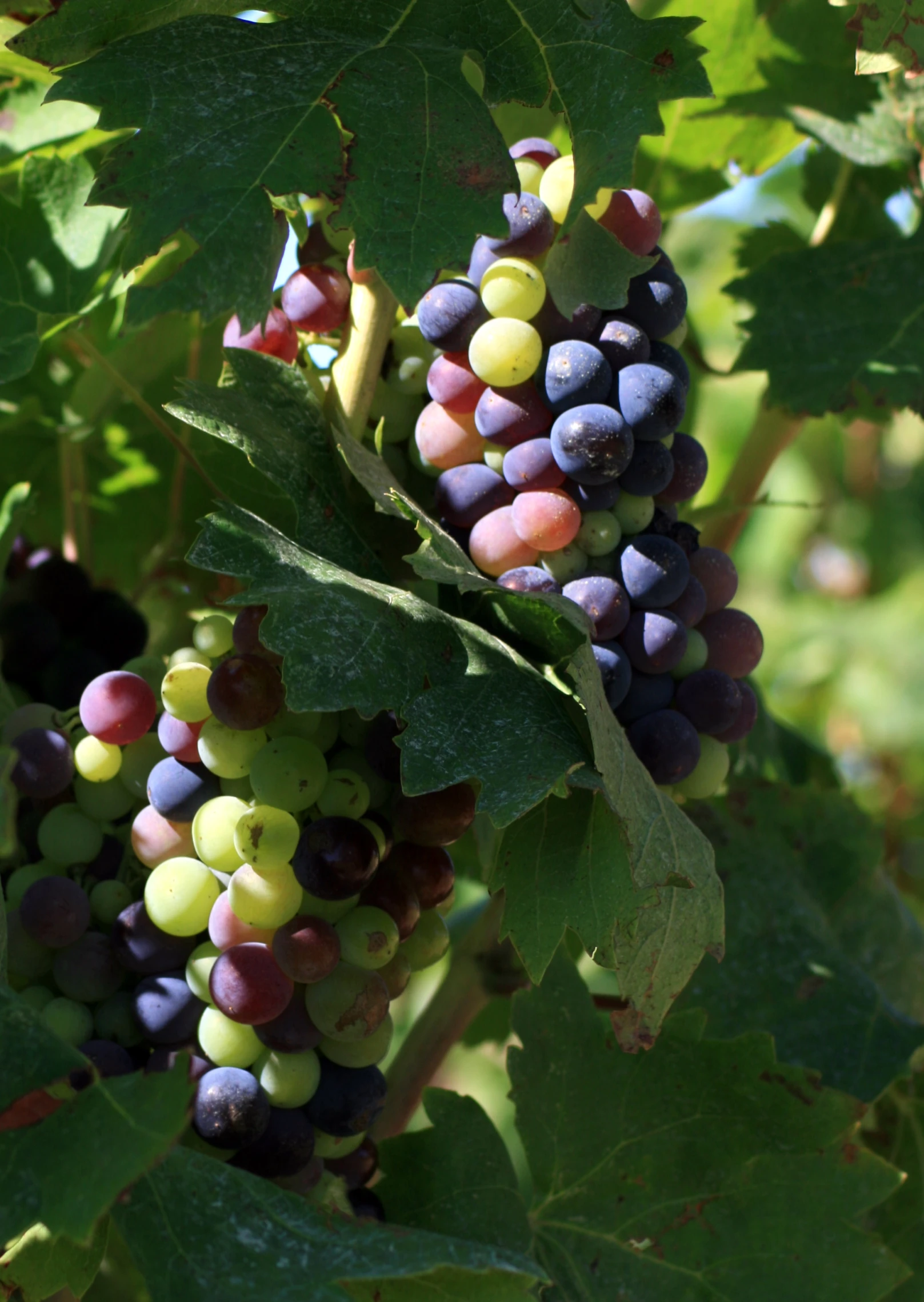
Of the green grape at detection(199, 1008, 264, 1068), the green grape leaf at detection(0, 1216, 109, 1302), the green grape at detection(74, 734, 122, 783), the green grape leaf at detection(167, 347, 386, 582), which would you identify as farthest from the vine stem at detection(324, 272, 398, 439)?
the green grape leaf at detection(0, 1216, 109, 1302)

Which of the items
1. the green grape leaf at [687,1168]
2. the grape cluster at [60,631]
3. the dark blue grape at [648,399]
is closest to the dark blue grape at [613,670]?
the dark blue grape at [648,399]

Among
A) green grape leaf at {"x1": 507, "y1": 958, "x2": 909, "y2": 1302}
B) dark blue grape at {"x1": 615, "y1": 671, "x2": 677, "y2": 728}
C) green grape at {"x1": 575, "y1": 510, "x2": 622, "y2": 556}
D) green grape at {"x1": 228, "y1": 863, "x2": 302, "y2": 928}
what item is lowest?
green grape leaf at {"x1": 507, "y1": 958, "x2": 909, "y2": 1302}

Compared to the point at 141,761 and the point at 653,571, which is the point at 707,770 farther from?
the point at 141,761

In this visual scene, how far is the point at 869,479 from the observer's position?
3307 millimetres

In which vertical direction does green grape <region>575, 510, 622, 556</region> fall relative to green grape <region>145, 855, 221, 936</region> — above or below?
above

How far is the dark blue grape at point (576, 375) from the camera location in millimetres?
637

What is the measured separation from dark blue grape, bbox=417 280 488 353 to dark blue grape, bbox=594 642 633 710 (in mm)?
183

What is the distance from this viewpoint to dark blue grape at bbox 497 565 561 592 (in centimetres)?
63

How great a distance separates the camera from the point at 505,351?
2.09 ft

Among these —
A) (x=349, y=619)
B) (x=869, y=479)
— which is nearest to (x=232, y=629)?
(x=349, y=619)

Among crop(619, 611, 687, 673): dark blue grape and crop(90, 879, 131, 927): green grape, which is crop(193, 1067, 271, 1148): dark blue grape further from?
crop(619, 611, 687, 673): dark blue grape

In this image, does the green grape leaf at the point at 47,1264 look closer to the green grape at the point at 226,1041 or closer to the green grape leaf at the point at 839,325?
the green grape at the point at 226,1041

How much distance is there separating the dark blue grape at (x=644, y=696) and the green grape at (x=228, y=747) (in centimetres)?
20

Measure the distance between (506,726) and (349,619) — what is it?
0.09 metres
